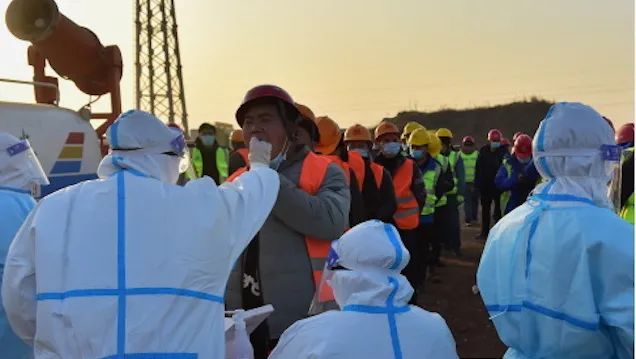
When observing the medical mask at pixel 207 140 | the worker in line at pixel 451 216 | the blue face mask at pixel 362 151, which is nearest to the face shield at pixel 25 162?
the blue face mask at pixel 362 151

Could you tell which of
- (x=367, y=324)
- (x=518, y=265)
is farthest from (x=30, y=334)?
(x=518, y=265)

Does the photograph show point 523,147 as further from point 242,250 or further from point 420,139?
point 242,250

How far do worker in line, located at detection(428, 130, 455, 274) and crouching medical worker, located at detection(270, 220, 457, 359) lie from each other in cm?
629

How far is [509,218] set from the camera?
251 centimetres

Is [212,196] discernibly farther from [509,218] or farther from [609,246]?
[609,246]

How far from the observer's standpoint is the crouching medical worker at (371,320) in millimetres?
2160

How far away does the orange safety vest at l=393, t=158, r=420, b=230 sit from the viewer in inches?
263

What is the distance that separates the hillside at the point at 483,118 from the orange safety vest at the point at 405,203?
42042 millimetres

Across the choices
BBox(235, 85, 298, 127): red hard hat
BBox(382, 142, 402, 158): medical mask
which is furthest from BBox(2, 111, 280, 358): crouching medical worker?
BBox(382, 142, 402, 158): medical mask

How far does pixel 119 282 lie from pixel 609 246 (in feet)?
4.99

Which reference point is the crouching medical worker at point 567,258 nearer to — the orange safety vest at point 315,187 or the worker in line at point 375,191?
the orange safety vest at point 315,187

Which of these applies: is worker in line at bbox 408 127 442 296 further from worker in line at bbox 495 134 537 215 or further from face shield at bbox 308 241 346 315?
face shield at bbox 308 241 346 315

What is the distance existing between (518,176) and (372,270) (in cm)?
681

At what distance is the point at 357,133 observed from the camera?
269 inches
